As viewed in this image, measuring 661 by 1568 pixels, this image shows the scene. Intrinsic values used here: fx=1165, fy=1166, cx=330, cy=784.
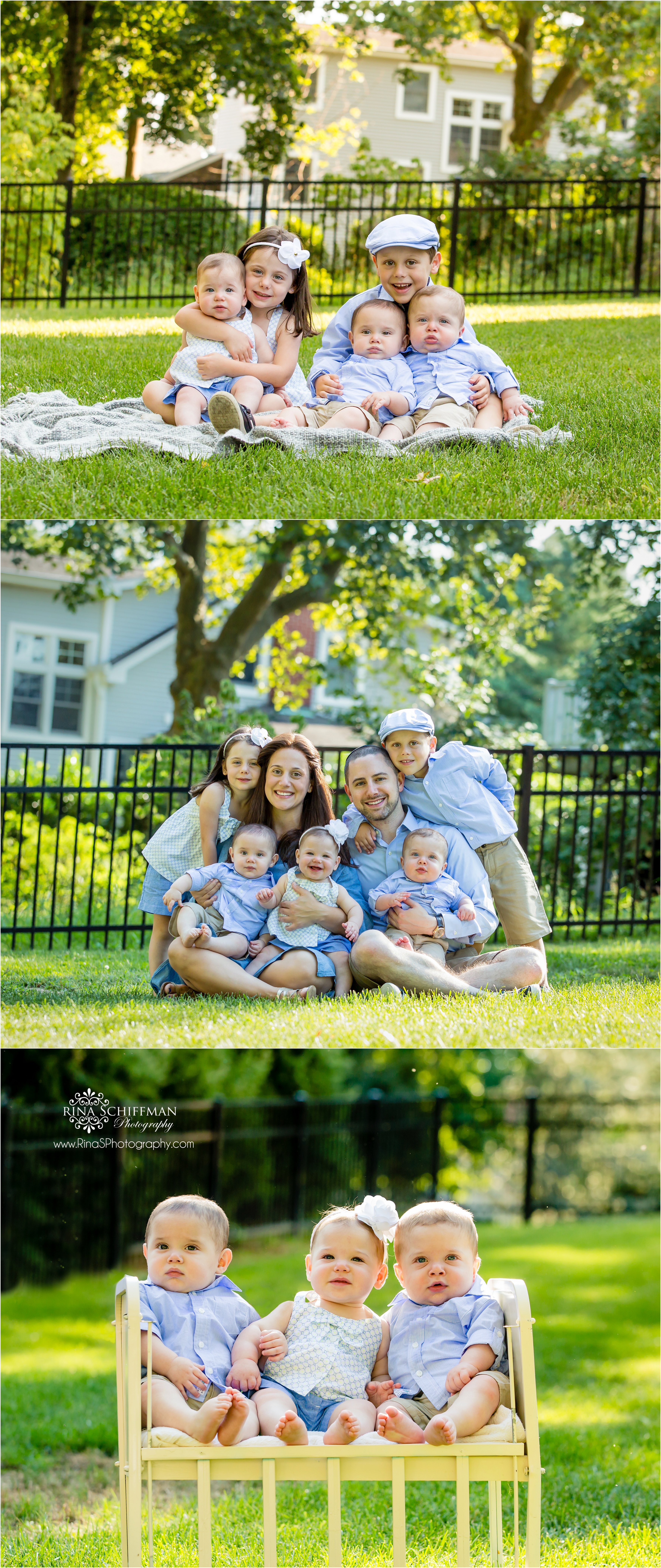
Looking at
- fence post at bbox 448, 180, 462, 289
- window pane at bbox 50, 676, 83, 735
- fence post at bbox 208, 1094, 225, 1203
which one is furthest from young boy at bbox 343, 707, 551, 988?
fence post at bbox 208, 1094, 225, 1203

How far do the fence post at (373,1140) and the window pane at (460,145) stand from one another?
23.3ft

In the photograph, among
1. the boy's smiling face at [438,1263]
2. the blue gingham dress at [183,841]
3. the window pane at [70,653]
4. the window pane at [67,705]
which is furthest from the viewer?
the window pane at [70,653]

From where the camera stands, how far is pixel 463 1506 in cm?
281

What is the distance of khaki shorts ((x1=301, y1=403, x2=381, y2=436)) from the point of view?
13.8 feet

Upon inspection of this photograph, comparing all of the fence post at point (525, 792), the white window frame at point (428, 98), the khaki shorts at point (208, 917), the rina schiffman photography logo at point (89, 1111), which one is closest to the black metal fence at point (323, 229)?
the white window frame at point (428, 98)

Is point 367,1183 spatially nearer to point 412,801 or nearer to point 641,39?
point 412,801

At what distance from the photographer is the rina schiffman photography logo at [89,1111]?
608cm

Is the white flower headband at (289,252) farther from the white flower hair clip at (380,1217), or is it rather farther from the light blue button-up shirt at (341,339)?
the white flower hair clip at (380,1217)

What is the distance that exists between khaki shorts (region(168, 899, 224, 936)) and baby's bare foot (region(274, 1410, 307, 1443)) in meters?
1.51

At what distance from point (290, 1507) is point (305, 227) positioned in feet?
19.3

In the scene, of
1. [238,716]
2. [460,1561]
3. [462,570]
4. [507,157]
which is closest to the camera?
[460,1561]

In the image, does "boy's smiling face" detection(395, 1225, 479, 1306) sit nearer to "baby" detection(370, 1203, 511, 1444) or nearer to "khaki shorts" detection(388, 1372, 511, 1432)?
"baby" detection(370, 1203, 511, 1444)

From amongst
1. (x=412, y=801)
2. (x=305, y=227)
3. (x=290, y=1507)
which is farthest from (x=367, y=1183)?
(x=305, y=227)

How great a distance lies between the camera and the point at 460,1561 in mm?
2697
